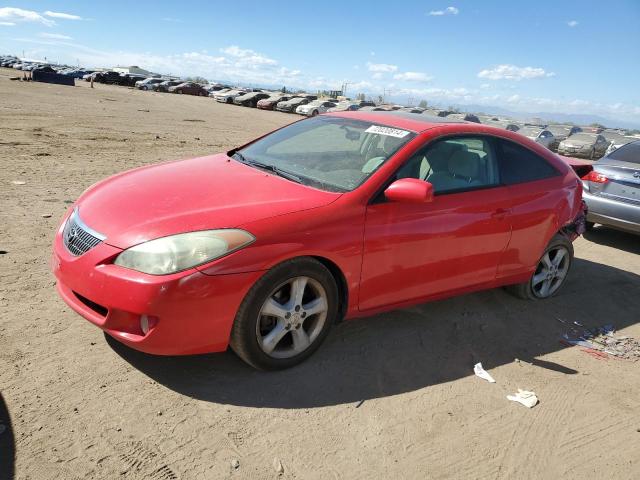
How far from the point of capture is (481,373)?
3.43 meters

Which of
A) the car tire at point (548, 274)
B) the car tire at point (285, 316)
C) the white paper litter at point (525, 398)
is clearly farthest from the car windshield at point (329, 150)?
the car tire at point (548, 274)

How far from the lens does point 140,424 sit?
2541 mm

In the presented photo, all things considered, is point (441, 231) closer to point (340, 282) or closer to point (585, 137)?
point (340, 282)

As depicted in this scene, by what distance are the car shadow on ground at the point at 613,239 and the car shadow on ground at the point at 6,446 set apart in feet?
24.8

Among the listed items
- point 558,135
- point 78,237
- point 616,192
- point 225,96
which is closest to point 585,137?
point 558,135

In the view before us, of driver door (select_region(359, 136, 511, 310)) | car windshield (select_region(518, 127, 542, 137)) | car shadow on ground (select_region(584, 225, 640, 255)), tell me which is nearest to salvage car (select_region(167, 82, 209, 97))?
car windshield (select_region(518, 127, 542, 137))

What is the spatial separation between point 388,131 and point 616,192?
179 inches

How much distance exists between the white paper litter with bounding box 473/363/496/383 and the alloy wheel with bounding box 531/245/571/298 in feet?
5.30

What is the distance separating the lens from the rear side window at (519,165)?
4.20 meters

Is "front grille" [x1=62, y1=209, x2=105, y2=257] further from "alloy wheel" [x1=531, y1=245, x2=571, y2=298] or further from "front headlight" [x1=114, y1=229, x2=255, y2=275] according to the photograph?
"alloy wheel" [x1=531, y1=245, x2=571, y2=298]

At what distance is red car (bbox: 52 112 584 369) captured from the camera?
268cm

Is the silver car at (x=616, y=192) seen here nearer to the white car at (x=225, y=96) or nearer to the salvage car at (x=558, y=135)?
the salvage car at (x=558, y=135)

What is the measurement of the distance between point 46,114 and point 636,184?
676 inches

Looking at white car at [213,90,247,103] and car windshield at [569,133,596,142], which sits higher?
white car at [213,90,247,103]
